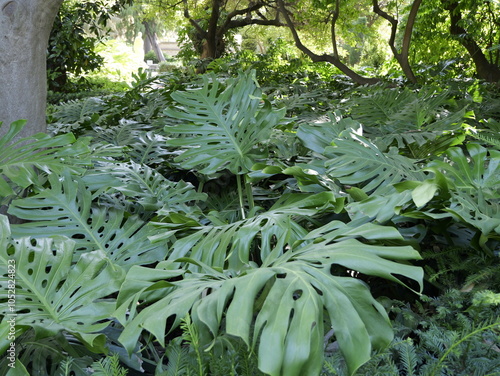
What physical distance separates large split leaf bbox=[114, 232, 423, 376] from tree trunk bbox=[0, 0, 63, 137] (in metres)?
1.56

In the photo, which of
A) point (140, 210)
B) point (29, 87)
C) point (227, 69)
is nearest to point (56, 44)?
point (227, 69)

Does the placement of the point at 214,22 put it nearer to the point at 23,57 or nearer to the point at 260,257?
the point at 23,57

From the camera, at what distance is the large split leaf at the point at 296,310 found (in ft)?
2.77

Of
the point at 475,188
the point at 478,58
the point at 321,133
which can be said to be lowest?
the point at 475,188

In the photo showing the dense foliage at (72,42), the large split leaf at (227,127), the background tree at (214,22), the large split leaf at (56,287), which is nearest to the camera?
the large split leaf at (56,287)

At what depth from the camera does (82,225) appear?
178 centimetres

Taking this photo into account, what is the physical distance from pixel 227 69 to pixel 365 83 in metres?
1.48

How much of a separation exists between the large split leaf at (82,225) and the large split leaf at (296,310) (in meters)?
0.60

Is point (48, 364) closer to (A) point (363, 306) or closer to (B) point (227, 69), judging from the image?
(A) point (363, 306)

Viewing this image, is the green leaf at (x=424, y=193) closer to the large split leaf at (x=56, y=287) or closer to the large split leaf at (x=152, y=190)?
the large split leaf at (x=56, y=287)

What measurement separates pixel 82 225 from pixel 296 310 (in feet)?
3.62

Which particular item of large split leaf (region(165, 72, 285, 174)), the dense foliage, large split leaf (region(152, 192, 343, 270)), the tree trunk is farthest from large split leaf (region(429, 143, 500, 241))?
the dense foliage

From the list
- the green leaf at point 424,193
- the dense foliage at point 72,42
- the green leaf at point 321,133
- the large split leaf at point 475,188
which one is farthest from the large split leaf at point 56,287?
the dense foliage at point 72,42

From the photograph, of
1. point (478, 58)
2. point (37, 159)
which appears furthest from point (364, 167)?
point (478, 58)
